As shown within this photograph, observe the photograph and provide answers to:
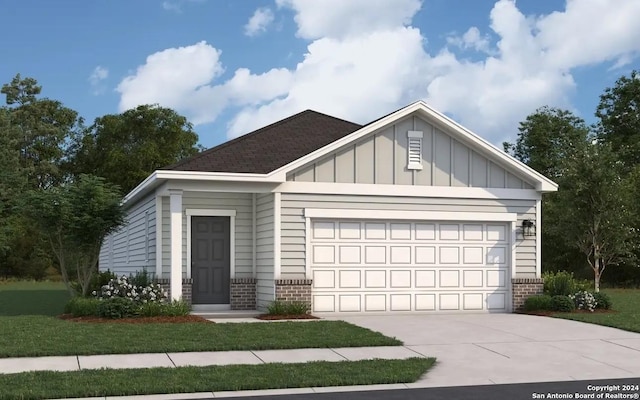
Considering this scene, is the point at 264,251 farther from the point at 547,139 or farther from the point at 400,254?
the point at 547,139

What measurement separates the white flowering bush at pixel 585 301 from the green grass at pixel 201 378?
9.37 meters

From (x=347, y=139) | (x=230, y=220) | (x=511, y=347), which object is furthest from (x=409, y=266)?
(x=511, y=347)

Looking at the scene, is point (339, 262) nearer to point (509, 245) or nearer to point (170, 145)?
point (509, 245)

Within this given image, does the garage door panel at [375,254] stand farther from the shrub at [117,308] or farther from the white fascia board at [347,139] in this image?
the shrub at [117,308]

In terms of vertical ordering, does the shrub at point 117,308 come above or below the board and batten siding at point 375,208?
below

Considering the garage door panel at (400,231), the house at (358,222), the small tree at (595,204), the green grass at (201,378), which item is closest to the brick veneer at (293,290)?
the house at (358,222)

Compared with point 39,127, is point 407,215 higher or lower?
lower

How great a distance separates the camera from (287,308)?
1738 cm

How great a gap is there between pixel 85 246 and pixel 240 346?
29.7ft

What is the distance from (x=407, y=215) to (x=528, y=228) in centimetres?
319

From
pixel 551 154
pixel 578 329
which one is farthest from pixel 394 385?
pixel 551 154

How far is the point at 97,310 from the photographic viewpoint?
650 inches

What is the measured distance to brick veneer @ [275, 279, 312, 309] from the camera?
17703 millimetres

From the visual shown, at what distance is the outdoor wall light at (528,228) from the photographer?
767 inches
